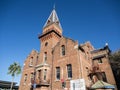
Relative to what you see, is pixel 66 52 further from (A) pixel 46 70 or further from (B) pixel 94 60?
(B) pixel 94 60

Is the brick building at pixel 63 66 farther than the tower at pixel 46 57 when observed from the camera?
No

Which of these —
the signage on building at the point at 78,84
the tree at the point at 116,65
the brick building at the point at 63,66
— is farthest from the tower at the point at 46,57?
the tree at the point at 116,65

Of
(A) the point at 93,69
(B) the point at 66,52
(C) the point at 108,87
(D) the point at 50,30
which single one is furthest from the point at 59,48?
(C) the point at 108,87

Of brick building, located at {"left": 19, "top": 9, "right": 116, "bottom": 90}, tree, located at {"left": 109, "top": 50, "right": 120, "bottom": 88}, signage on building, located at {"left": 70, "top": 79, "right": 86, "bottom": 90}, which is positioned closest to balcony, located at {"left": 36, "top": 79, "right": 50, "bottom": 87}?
brick building, located at {"left": 19, "top": 9, "right": 116, "bottom": 90}

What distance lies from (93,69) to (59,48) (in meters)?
8.72

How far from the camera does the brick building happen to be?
64.9ft

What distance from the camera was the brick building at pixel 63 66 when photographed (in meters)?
19.8

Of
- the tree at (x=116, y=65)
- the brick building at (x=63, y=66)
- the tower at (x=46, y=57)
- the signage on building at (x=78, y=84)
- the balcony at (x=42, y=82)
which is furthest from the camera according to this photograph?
the tree at (x=116, y=65)

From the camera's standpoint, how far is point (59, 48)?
23906 mm

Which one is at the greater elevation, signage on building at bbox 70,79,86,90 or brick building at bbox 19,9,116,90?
brick building at bbox 19,9,116,90

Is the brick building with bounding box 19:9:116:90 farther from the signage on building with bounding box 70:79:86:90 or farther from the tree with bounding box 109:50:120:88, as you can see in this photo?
the tree with bounding box 109:50:120:88

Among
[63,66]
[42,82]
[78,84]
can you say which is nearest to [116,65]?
[78,84]

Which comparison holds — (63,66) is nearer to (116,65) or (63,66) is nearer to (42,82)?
(42,82)

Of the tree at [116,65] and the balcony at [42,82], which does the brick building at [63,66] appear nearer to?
the balcony at [42,82]
